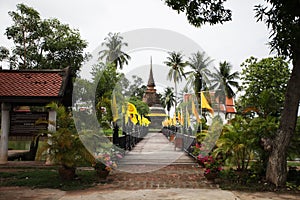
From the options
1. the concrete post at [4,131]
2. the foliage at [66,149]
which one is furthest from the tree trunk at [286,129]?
the concrete post at [4,131]

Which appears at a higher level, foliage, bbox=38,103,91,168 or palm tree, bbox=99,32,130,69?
palm tree, bbox=99,32,130,69

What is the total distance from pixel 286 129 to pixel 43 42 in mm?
21814

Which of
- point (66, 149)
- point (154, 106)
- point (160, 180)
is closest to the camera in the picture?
point (66, 149)

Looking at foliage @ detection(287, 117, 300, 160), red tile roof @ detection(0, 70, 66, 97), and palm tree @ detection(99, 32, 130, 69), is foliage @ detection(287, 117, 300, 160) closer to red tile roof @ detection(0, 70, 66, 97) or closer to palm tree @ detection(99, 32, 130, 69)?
red tile roof @ detection(0, 70, 66, 97)

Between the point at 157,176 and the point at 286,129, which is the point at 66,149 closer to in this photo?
the point at 157,176

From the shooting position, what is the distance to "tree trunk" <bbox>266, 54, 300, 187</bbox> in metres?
7.49

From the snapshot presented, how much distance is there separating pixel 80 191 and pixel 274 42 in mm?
5777

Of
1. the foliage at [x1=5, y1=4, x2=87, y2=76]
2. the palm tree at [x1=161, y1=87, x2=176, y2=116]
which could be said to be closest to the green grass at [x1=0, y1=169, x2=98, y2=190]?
the foliage at [x1=5, y1=4, x2=87, y2=76]

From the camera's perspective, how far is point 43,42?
25031mm

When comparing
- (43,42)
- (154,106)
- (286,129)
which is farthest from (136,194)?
(154,106)

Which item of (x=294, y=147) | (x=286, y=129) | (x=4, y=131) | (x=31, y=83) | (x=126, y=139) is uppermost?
(x=31, y=83)

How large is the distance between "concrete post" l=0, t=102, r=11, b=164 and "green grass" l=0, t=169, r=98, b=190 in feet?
8.48

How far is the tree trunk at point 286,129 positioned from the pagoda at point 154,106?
2187 inches

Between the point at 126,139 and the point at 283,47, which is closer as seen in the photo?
the point at 283,47
